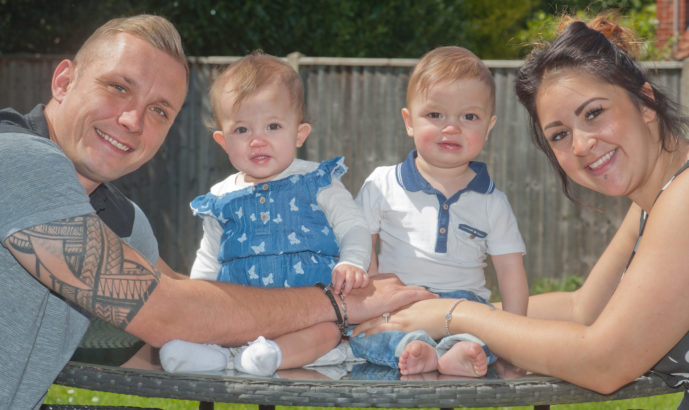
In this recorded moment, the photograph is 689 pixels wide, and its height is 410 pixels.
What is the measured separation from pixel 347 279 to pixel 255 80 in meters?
0.77

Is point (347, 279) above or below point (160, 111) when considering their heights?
below

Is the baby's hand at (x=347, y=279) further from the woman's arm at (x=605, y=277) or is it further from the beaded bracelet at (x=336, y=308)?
the woman's arm at (x=605, y=277)

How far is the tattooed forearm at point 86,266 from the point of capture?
5.89 ft

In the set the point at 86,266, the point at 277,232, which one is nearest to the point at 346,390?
the point at 86,266

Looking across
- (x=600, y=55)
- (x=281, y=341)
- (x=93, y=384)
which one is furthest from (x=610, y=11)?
(x=93, y=384)

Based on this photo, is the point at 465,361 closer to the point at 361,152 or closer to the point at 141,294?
the point at 141,294

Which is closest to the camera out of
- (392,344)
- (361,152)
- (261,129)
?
(392,344)

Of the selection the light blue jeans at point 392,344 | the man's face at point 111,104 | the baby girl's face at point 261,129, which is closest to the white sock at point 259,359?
the light blue jeans at point 392,344

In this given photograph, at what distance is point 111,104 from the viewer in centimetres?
221

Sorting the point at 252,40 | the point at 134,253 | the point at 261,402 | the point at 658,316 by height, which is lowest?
the point at 261,402

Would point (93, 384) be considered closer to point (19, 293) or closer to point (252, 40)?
point (19, 293)

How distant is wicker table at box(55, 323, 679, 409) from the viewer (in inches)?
67.8

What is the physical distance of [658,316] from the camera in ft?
5.93

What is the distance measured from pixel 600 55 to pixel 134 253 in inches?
54.4
